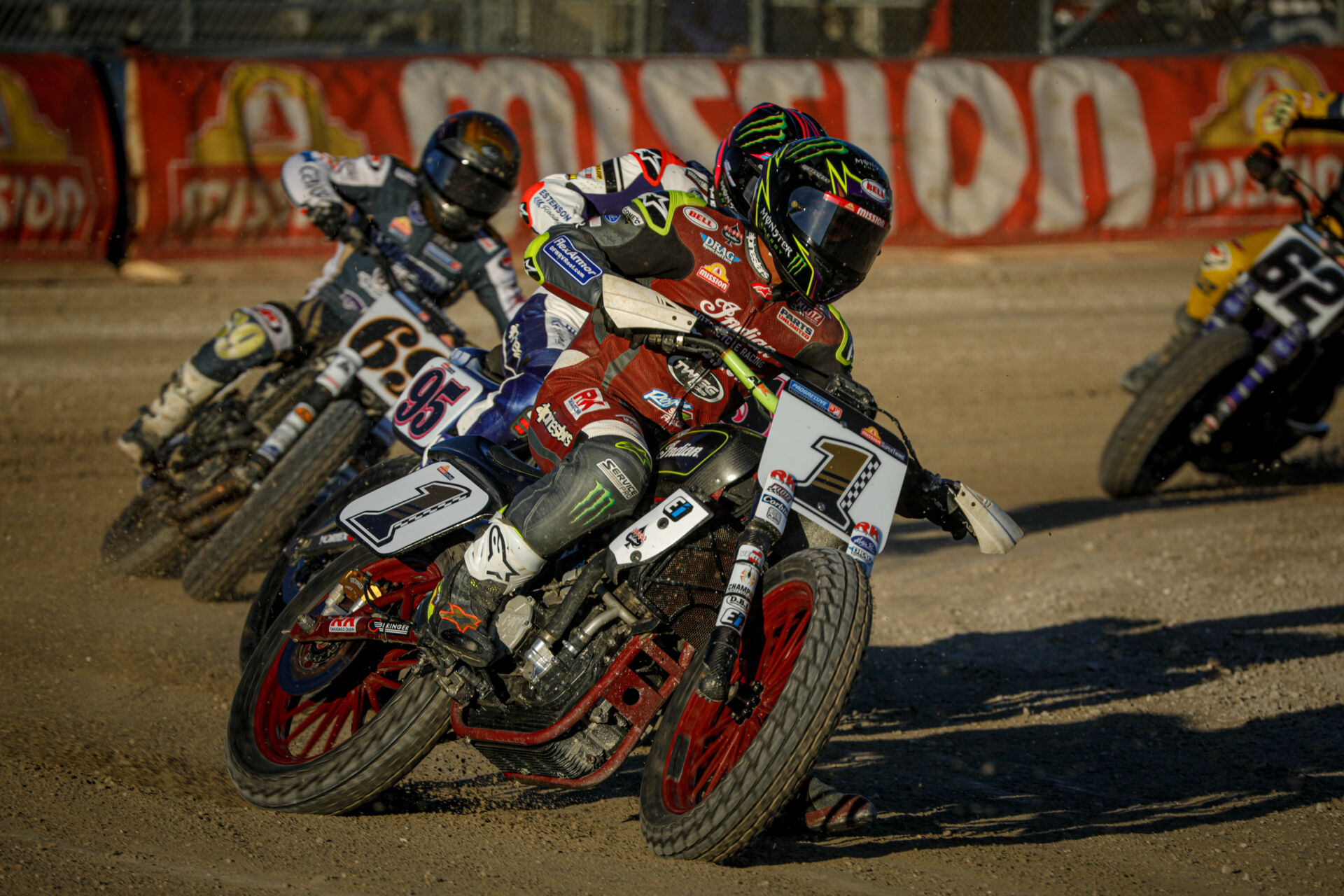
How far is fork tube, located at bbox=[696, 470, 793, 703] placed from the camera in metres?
3.00

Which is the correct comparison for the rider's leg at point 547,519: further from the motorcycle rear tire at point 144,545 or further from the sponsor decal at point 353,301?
the sponsor decal at point 353,301

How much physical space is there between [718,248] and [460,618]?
1267 mm

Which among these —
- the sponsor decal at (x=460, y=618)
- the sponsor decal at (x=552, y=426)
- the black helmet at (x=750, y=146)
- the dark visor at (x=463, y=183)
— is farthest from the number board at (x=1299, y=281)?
the sponsor decal at (x=460, y=618)

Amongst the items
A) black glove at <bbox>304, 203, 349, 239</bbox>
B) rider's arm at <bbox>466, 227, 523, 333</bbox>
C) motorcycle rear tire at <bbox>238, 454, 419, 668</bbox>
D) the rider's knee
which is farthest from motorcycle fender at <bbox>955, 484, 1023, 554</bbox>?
the rider's knee

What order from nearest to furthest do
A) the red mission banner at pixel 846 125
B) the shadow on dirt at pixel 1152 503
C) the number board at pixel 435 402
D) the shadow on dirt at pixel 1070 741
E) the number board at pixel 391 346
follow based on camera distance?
the shadow on dirt at pixel 1070 741
the number board at pixel 435 402
the number board at pixel 391 346
the shadow on dirt at pixel 1152 503
the red mission banner at pixel 846 125

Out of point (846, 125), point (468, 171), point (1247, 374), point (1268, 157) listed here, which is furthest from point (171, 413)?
point (846, 125)

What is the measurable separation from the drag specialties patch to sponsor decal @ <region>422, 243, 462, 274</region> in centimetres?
310

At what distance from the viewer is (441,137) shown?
6.18 meters

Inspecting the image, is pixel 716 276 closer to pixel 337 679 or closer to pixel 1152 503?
pixel 337 679

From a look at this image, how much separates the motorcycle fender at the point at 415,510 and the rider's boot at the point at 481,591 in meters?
0.17

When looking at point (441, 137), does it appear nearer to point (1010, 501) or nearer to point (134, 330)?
point (1010, 501)

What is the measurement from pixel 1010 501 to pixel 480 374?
4.21 meters

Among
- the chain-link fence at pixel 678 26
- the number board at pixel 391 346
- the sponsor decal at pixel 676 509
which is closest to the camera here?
the sponsor decal at pixel 676 509

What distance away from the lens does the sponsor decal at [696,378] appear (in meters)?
3.49
